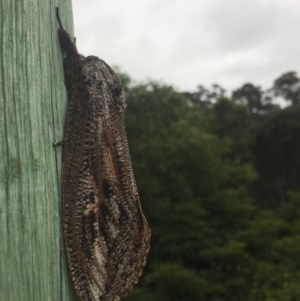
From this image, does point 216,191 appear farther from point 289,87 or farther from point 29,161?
point 29,161

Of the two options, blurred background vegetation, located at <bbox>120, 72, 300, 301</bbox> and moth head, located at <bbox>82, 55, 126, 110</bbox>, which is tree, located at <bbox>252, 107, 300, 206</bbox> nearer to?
blurred background vegetation, located at <bbox>120, 72, 300, 301</bbox>

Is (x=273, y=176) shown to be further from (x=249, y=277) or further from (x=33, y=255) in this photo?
(x=33, y=255)

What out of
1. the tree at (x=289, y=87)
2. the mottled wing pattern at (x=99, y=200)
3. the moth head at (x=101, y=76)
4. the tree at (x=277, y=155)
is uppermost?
the tree at (x=289, y=87)

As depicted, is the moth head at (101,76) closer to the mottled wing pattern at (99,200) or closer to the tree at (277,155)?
the mottled wing pattern at (99,200)

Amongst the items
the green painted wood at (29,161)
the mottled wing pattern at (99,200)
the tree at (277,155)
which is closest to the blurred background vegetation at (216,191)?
the tree at (277,155)

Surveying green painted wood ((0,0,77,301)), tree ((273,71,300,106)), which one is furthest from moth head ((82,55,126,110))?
tree ((273,71,300,106))

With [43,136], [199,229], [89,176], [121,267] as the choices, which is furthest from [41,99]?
[199,229]
